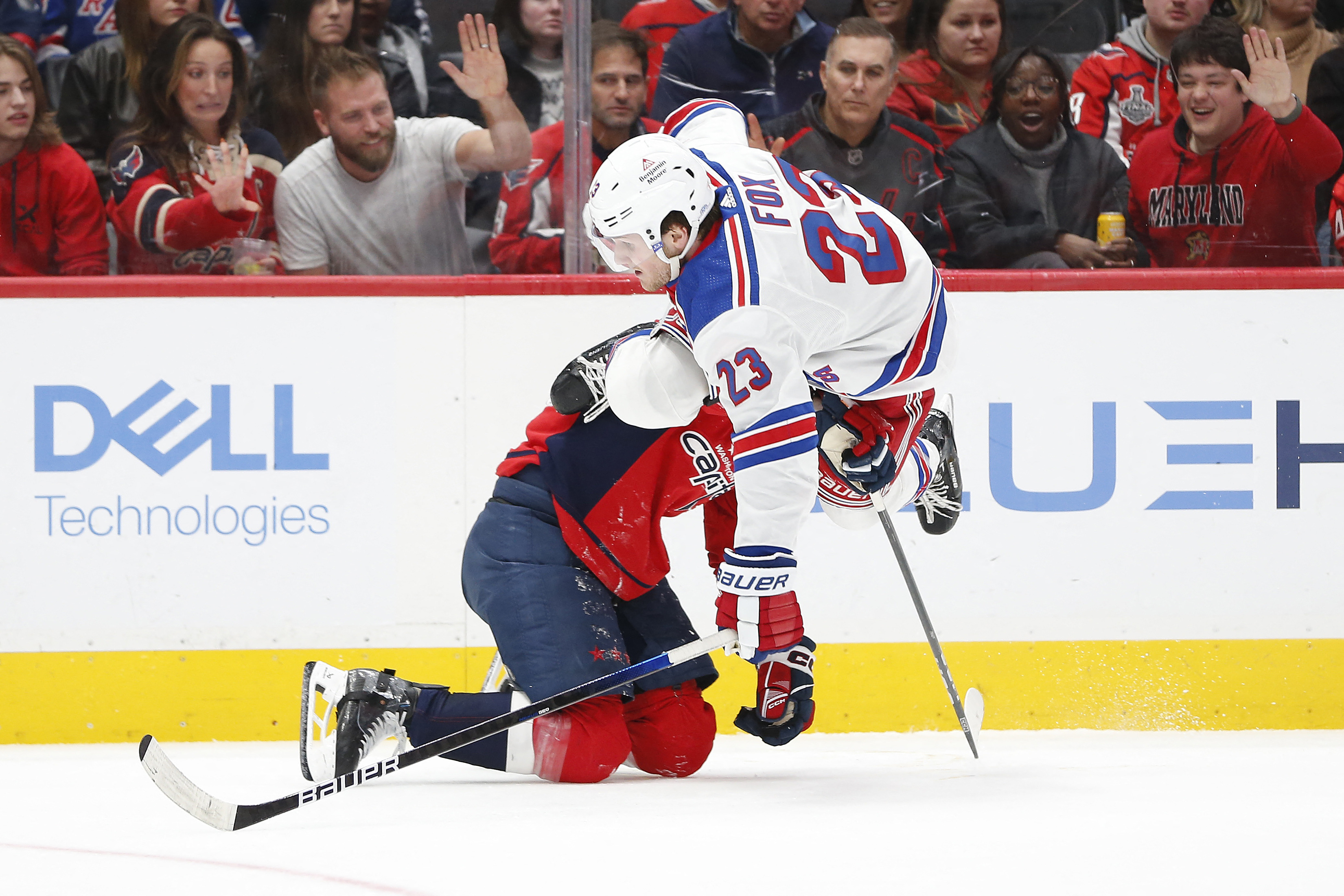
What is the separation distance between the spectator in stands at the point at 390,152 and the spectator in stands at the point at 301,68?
0.09 feet

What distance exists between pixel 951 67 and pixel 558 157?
1135 millimetres

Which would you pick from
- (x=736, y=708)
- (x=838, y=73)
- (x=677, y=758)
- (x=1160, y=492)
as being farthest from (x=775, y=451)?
(x=838, y=73)

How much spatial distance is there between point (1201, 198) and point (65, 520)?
304 cm

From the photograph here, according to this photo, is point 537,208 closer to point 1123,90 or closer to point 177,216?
point 177,216

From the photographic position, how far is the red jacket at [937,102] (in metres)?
3.56

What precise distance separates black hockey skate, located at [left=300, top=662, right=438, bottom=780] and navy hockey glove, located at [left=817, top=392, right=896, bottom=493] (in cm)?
93

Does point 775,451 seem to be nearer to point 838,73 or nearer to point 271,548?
point 271,548

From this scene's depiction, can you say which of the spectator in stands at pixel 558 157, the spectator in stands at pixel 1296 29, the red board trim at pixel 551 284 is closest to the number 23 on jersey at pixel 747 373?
the red board trim at pixel 551 284

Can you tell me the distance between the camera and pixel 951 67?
3.60 meters

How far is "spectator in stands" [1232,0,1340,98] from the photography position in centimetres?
349

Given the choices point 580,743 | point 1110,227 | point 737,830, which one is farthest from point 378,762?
point 1110,227

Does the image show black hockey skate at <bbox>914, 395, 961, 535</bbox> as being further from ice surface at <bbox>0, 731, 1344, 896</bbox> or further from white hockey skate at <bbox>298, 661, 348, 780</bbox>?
white hockey skate at <bbox>298, 661, 348, 780</bbox>

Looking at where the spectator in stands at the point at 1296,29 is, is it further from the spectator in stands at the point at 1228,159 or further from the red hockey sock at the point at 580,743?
the red hockey sock at the point at 580,743

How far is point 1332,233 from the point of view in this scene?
3.37 metres
